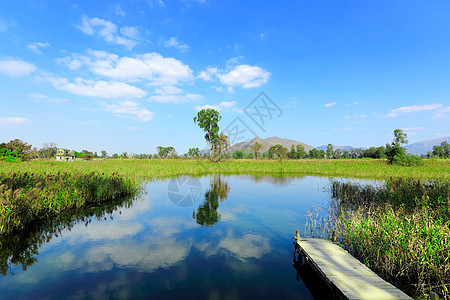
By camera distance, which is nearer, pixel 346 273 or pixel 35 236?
pixel 346 273

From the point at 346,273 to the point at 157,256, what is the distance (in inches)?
275

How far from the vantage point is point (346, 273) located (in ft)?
20.6

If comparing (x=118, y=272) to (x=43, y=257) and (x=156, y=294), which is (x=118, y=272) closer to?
(x=156, y=294)

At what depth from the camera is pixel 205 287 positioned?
6.79 m

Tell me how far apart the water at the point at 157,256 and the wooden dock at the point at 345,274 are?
1001 millimetres

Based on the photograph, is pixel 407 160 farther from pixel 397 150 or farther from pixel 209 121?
pixel 209 121

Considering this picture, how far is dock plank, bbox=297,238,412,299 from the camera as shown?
5.29 metres

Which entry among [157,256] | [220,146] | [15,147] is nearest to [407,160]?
[220,146]

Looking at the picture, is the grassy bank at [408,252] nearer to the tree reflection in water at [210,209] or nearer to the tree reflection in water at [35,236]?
the tree reflection in water at [210,209]

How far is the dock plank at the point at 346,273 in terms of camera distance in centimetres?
529

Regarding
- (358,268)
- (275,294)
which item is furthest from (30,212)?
(358,268)

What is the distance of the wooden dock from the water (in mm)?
1001

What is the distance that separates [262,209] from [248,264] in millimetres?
8496

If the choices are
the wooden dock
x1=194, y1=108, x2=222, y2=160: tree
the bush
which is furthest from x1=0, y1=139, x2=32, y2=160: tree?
the bush
